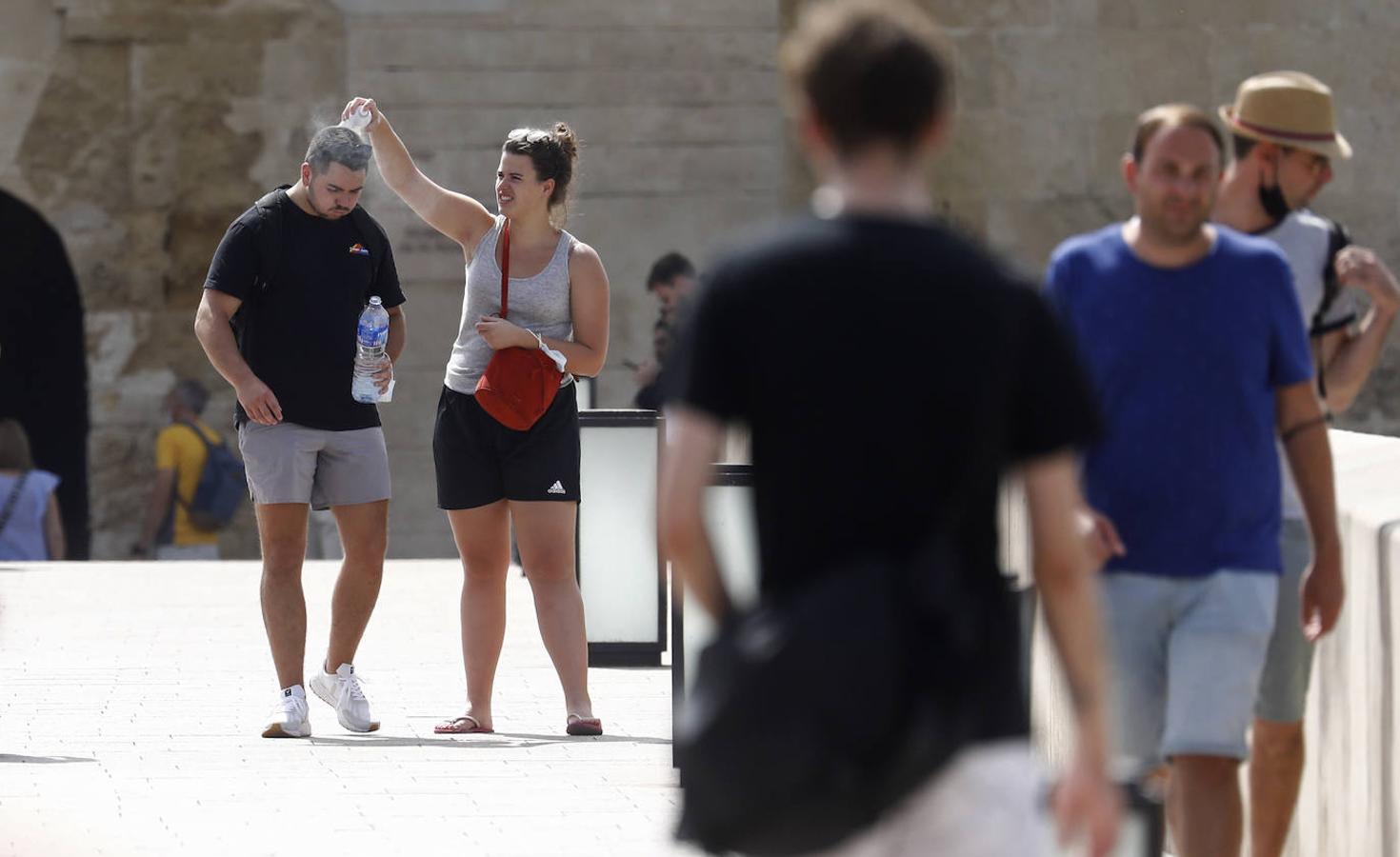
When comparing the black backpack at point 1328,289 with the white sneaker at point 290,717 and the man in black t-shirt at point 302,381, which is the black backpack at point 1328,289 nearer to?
the man in black t-shirt at point 302,381

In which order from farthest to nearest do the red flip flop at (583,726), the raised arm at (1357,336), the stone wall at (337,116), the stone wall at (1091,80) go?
the stone wall at (1091,80) → the stone wall at (337,116) → the red flip flop at (583,726) → the raised arm at (1357,336)

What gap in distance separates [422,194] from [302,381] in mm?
691

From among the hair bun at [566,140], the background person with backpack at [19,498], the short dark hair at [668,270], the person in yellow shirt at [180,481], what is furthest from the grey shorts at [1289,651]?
the person in yellow shirt at [180,481]

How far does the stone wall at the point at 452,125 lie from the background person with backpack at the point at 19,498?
1.66m

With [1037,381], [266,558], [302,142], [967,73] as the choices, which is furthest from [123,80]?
[1037,381]

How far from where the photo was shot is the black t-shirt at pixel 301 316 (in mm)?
7527

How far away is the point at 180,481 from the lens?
47.7ft

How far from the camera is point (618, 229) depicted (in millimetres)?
15055

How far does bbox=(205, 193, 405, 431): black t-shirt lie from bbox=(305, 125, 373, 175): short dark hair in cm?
19

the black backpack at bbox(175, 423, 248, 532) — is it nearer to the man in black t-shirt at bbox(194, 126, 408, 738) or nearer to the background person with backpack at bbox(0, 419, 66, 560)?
the background person with backpack at bbox(0, 419, 66, 560)

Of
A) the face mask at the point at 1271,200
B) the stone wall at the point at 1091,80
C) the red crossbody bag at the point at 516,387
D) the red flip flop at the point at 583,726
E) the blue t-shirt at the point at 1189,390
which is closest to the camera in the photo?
the blue t-shirt at the point at 1189,390

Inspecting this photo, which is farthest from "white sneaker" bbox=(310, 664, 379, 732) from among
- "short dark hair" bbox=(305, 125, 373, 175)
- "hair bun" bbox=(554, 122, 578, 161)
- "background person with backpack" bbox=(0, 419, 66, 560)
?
"background person with backpack" bbox=(0, 419, 66, 560)

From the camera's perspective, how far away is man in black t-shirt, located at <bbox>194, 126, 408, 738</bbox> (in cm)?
747

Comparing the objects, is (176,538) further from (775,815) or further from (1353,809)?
(775,815)
